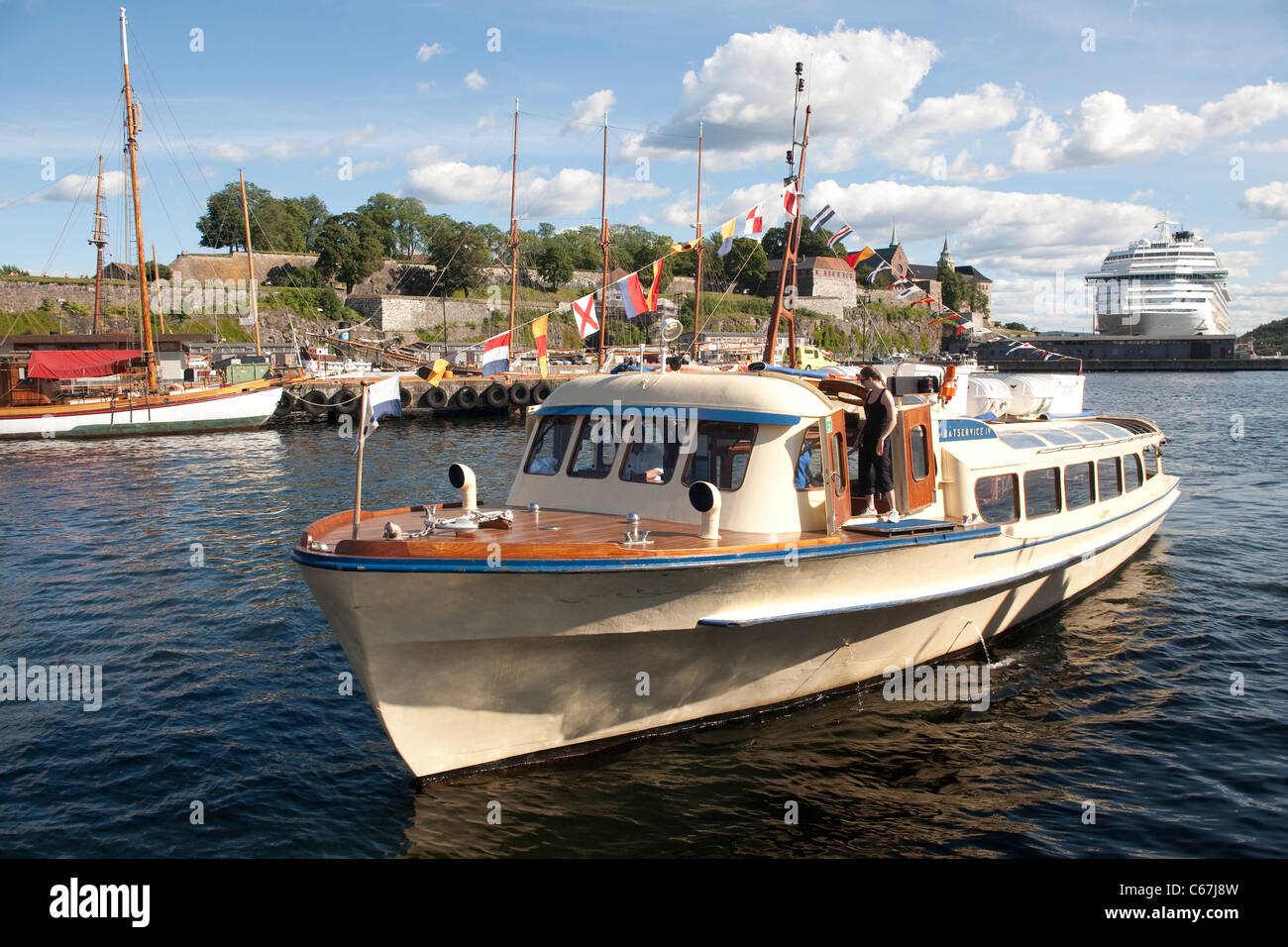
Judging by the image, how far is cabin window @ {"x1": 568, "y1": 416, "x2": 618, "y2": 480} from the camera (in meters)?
10.6

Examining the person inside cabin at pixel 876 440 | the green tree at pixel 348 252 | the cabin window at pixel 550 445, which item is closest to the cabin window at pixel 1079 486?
the person inside cabin at pixel 876 440

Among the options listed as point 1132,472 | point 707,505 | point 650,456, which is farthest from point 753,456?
point 1132,472

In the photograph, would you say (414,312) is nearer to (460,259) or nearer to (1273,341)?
(460,259)

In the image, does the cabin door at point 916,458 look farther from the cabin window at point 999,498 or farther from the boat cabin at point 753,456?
the cabin window at point 999,498

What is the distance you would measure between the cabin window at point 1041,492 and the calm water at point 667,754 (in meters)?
→ 1.92

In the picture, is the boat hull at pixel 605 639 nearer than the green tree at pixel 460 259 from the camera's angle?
Yes

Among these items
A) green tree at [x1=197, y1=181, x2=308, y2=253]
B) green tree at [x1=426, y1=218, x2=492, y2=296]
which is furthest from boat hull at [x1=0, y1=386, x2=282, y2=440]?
green tree at [x1=197, y1=181, x2=308, y2=253]

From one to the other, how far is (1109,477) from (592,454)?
9.72 metres

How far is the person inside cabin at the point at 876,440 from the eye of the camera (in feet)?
33.9

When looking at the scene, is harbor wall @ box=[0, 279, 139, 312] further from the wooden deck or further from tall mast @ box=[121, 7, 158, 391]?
the wooden deck

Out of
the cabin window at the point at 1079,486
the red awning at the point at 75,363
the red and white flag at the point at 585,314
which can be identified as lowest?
the cabin window at the point at 1079,486

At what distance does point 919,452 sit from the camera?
11.2m

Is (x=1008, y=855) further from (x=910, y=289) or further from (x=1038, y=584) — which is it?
(x=910, y=289)
